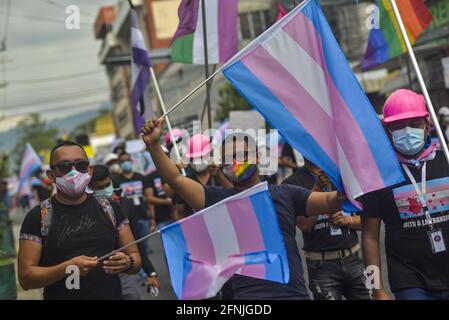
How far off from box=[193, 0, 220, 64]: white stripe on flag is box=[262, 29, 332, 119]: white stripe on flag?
14.1 feet

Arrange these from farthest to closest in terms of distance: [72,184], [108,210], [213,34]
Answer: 1. [213,34]
2. [108,210]
3. [72,184]

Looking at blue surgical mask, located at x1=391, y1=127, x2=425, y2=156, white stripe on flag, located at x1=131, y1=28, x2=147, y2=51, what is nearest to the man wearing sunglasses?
blue surgical mask, located at x1=391, y1=127, x2=425, y2=156

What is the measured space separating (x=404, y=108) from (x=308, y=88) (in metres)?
0.65

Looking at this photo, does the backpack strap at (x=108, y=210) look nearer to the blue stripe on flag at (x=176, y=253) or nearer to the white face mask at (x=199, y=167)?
the blue stripe on flag at (x=176, y=253)

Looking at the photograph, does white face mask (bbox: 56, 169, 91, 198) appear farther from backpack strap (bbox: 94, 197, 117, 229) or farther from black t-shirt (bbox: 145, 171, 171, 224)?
black t-shirt (bbox: 145, 171, 171, 224)

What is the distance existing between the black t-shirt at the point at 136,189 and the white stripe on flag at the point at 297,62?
862 cm

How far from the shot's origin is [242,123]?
1279 cm

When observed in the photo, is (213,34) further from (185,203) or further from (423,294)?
(423,294)

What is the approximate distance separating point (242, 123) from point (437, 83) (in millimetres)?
15114

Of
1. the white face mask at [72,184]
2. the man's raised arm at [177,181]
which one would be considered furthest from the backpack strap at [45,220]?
the man's raised arm at [177,181]

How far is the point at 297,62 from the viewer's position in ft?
16.0

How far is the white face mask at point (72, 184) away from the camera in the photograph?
16.8ft

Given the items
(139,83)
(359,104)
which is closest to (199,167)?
(139,83)
